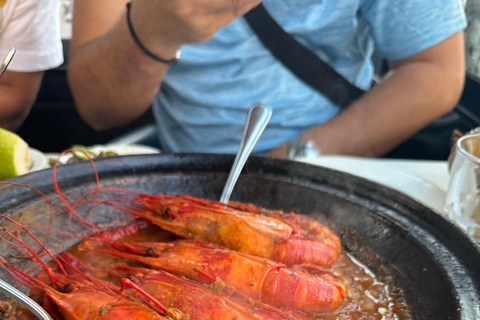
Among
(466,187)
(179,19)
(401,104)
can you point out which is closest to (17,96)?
(179,19)

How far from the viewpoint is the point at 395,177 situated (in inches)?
50.1

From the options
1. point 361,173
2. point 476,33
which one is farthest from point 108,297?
point 476,33

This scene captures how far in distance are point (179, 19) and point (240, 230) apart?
1.58 ft

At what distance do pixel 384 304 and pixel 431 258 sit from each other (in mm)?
126

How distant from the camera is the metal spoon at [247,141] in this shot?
101cm

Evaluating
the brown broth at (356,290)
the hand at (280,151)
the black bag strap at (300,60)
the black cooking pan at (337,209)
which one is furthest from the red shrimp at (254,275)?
the hand at (280,151)

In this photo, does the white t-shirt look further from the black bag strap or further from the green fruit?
the black bag strap

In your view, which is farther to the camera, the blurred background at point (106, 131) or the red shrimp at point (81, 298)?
the blurred background at point (106, 131)

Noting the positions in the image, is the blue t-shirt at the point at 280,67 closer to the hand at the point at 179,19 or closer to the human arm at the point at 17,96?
the hand at the point at 179,19

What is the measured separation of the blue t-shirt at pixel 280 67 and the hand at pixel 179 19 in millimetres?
442

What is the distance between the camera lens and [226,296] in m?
0.75

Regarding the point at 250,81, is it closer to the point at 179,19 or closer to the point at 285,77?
the point at 285,77

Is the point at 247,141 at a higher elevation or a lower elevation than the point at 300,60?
lower

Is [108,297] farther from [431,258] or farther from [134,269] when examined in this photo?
[431,258]
